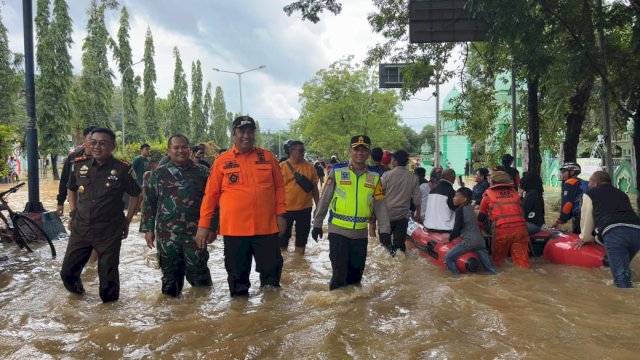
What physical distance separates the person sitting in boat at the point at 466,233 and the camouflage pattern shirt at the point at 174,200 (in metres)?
3.31

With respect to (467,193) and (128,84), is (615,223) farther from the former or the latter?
(128,84)

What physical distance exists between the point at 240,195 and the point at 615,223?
4.02 metres

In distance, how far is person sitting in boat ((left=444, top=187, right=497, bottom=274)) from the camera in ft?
20.9

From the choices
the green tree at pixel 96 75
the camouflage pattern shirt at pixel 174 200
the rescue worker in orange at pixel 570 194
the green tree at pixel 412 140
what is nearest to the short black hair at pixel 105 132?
the camouflage pattern shirt at pixel 174 200

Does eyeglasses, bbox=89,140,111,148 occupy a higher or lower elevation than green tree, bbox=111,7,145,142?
lower

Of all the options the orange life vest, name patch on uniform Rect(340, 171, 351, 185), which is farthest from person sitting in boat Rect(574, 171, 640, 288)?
name patch on uniform Rect(340, 171, 351, 185)

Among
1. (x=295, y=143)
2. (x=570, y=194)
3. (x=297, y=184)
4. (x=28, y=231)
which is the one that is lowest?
(x=28, y=231)

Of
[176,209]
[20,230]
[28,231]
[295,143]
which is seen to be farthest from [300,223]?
[28,231]

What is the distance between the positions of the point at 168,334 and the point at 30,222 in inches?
212

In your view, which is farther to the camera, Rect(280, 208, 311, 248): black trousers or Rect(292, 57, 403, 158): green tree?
Rect(292, 57, 403, 158): green tree

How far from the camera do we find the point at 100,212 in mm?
4824

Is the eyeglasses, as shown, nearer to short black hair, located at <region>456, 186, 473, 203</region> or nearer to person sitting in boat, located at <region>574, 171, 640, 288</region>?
short black hair, located at <region>456, 186, 473, 203</region>

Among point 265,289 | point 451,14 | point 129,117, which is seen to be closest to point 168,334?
point 265,289

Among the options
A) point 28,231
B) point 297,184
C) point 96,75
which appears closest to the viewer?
point 297,184
